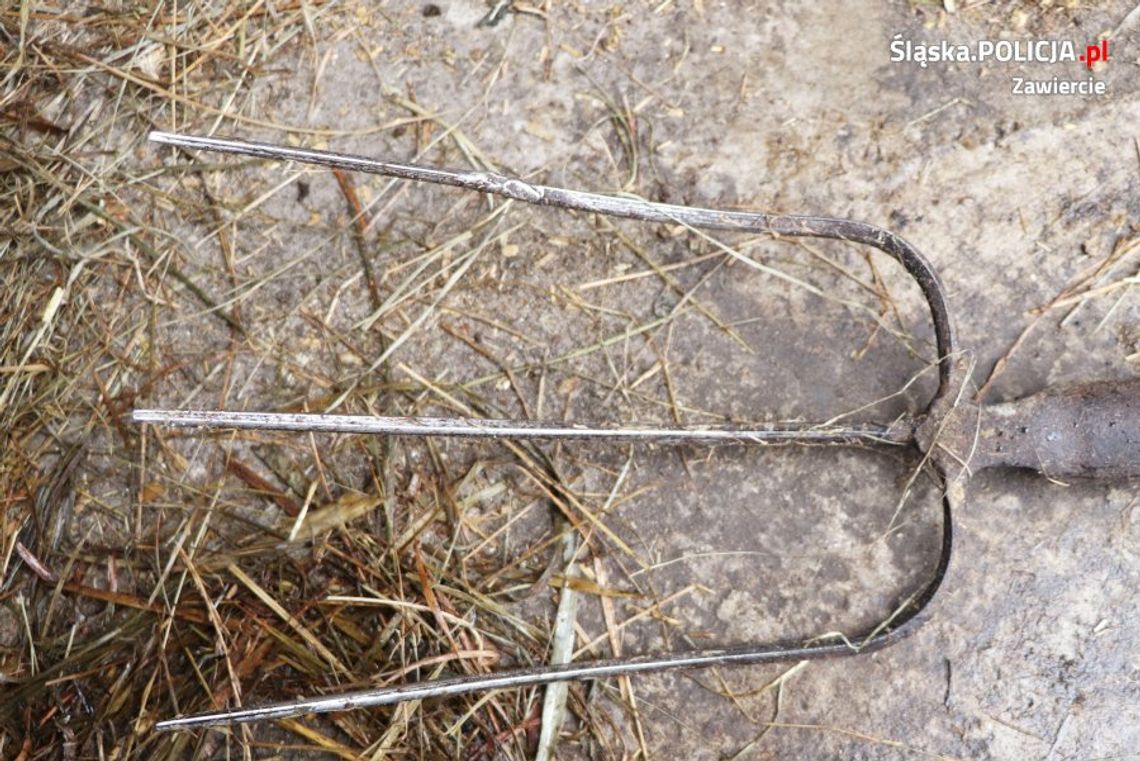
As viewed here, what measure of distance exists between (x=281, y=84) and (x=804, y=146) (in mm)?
1053

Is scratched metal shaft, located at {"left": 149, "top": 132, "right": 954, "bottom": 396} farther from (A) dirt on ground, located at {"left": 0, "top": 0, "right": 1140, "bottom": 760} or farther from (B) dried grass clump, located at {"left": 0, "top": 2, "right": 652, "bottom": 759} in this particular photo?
(B) dried grass clump, located at {"left": 0, "top": 2, "right": 652, "bottom": 759}

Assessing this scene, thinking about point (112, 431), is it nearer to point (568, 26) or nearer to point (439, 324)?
point (439, 324)

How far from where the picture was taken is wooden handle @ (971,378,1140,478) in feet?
5.06

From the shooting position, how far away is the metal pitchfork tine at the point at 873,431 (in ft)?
5.03

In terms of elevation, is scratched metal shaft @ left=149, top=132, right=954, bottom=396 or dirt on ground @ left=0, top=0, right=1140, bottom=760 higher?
scratched metal shaft @ left=149, top=132, right=954, bottom=396

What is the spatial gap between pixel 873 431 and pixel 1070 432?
0.98 feet

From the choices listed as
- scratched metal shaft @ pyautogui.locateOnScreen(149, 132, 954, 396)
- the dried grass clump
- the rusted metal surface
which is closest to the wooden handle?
the rusted metal surface

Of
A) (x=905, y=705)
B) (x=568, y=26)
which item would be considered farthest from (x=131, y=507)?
(x=905, y=705)

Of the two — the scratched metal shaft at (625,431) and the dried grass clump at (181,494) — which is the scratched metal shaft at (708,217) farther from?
the dried grass clump at (181,494)

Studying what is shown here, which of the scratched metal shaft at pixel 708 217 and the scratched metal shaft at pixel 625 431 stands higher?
the scratched metal shaft at pixel 708 217

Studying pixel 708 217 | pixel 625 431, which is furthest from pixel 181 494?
pixel 708 217

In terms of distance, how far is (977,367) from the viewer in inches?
68.6

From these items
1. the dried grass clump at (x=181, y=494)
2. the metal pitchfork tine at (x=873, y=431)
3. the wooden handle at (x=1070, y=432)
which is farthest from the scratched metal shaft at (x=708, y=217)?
the dried grass clump at (x=181, y=494)

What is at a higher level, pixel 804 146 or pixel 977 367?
pixel 804 146
